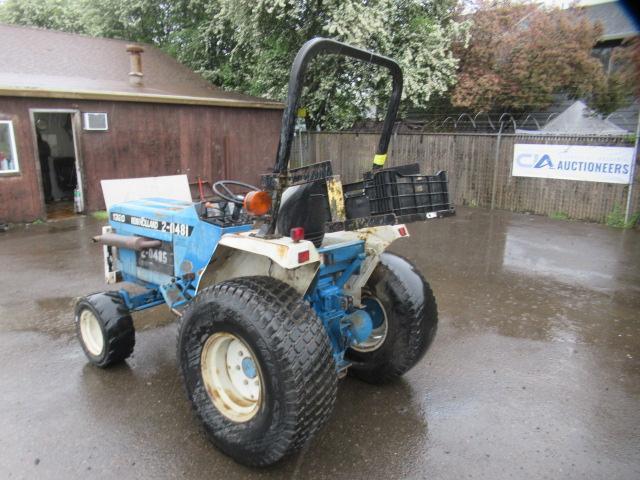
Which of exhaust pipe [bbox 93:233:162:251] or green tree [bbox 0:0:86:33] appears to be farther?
green tree [bbox 0:0:86:33]

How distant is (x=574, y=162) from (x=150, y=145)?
30.8ft

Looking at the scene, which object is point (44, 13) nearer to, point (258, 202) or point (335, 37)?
point (335, 37)

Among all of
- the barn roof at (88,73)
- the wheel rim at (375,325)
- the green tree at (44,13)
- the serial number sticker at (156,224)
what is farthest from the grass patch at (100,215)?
the green tree at (44,13)

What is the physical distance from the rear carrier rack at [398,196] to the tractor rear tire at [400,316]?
0.65 metres

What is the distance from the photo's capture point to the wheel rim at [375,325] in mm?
3465

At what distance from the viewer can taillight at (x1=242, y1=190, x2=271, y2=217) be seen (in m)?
2.54

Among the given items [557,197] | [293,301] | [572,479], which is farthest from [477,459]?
[557,197]

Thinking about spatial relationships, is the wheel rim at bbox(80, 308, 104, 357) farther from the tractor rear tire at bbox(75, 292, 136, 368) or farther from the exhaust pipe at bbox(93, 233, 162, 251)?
the exhaust pipe at bbox(93, 233, 162, 251)

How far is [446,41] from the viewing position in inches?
502

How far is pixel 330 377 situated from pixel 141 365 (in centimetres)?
207

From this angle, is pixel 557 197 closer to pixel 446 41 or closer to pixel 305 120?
pixel 446 41

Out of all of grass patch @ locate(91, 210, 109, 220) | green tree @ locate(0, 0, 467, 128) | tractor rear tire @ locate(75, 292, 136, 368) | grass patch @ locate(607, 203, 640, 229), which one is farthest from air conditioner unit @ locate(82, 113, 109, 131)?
grass patch @ locate(607, 203, 640, 229)

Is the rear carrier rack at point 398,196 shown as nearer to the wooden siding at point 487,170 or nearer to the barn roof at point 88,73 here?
the wooden siding at point 487,170

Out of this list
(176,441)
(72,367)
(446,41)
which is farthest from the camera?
(446,41)
